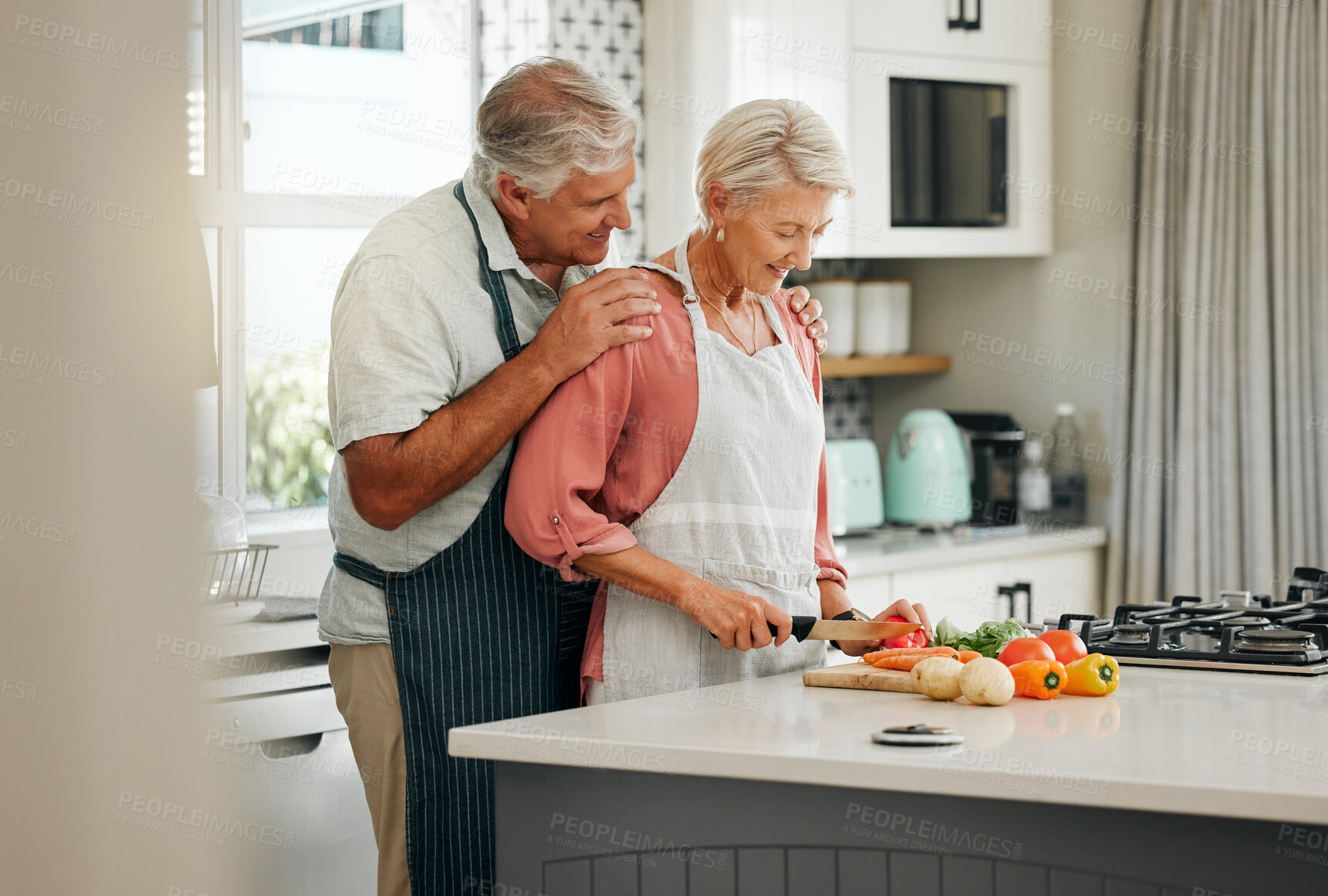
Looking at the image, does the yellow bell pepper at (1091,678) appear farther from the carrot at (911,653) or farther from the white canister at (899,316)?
the white canister at (899,316)

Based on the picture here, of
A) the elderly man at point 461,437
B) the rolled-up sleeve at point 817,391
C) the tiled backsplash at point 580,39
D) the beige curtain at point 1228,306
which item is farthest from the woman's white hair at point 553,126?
the beige curtain at point 1228,306

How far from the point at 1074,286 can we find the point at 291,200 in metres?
2.01

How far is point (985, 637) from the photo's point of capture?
1547 millimetres

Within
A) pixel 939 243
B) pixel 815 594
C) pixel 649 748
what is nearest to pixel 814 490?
pixel 815 594

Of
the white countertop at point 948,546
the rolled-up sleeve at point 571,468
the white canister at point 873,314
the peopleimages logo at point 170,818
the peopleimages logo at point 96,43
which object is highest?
the white canister at point 873,314

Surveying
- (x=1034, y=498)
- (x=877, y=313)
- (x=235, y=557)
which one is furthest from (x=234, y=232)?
(x=1034, y=498)

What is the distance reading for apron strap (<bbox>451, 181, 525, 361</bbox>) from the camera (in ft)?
5.03

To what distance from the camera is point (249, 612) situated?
6.35 feet

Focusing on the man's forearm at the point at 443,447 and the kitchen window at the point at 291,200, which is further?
the kitchen window at the point at 291,200

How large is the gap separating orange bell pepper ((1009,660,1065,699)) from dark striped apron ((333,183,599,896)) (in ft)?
1.89

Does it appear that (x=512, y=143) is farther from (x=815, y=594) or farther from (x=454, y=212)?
(x=815, y=594)

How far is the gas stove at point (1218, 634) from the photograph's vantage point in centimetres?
159

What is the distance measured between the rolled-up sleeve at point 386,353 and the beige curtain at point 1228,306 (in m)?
2.19

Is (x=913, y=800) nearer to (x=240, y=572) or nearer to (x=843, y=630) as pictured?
(x=843, y=630)
